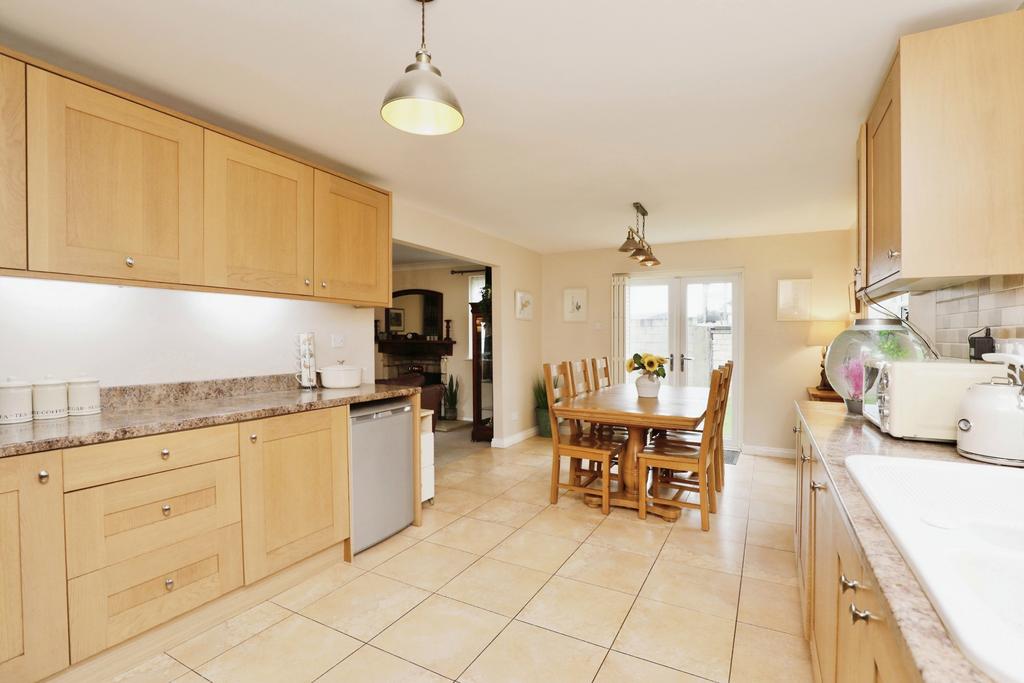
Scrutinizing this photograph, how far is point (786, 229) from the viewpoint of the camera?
4.82m

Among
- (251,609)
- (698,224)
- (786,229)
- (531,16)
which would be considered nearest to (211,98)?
(531,16)

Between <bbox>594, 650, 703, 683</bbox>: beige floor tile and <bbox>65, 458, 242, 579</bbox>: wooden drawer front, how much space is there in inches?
65.6

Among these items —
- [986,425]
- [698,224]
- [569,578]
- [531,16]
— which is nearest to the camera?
[986,425]

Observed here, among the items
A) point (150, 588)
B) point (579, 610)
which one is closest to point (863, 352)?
point (579, 610)

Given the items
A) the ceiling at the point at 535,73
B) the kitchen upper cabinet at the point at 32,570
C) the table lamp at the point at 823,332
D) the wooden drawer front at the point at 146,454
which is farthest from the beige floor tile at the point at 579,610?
the table lamp at the point at 823,332

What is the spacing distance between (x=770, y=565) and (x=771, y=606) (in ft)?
1.48

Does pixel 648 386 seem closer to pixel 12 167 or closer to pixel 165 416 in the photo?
pixel 165 416

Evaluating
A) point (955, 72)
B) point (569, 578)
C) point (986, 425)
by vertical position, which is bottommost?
point (569, 578)

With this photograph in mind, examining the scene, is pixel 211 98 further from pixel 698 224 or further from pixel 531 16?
pixel 698 224

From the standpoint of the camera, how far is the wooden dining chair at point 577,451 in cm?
338

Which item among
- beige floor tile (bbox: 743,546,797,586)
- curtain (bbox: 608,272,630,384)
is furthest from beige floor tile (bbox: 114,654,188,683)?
curtain (bbox: 608,272,630,384)

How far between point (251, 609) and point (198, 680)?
0.47 m

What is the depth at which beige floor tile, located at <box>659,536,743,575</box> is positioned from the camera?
8.64 ft

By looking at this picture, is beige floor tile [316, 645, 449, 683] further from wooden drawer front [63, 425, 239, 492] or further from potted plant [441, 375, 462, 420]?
potted plant [441, 375, 462, 420]
